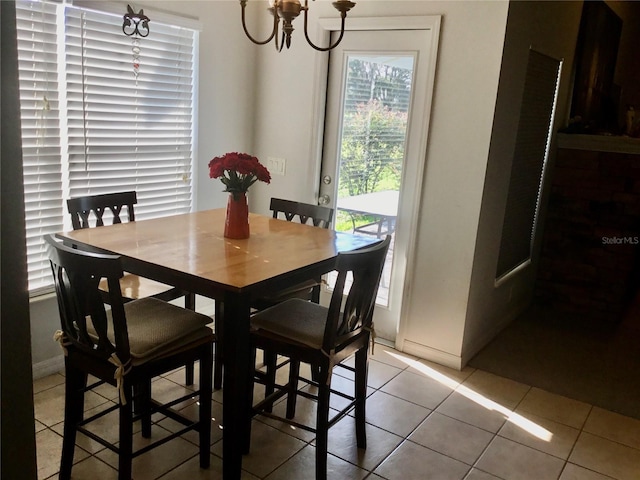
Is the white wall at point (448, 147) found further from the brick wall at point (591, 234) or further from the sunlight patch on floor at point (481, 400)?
the brick wall at point (591, 234)

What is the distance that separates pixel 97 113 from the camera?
3.05 m

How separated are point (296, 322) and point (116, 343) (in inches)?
29.4

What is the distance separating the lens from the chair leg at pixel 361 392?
2.45 metres

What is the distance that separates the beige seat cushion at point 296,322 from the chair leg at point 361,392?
0.25 meters

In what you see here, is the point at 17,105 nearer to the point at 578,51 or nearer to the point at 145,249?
the point at 145,249

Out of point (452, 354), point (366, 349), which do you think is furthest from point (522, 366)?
point (366, 349)

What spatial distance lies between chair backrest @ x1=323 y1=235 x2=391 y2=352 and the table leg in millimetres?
341

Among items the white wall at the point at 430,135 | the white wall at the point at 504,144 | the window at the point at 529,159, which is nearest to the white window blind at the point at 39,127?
the white wall at the point at 430,135

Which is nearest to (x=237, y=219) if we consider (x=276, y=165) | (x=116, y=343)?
(x=116, y=343)

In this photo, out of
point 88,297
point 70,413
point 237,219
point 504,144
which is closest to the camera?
point 88,297

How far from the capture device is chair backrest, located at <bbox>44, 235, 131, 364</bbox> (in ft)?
5.90

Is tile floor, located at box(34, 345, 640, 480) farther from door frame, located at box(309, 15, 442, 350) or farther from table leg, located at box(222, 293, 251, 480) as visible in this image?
door frame, located at box(309, 15, 442, 350)

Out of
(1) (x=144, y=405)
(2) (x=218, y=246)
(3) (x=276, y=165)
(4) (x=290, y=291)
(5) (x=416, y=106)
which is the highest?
(5) (x=416, y=106)

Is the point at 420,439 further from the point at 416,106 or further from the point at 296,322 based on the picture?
Answer: the point at 416,106
